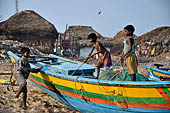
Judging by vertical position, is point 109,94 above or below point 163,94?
below

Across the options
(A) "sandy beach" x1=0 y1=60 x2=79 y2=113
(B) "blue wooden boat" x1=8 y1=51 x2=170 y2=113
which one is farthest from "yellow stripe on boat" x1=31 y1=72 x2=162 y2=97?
(A) "sandy beach" x1=0 y1=60 x2=79 y2=113

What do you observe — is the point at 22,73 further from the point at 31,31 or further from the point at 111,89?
the point at 31,31

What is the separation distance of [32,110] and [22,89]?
566mm

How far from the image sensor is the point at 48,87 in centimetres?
479

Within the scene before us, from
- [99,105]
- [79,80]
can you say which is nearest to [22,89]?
[79,80]

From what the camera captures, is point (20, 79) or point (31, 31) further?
point (31, 31)

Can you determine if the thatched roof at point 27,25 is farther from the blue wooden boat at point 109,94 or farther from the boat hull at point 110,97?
the boat hull at point 110,97

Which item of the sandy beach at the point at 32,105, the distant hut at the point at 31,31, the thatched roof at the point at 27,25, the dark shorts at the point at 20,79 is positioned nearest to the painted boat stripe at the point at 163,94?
the sandy beach at the point at 32,105

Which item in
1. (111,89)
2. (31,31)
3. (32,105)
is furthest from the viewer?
(31,31)

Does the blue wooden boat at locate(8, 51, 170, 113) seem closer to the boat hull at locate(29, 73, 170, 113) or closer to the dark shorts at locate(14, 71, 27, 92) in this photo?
the boat hull at locate(29, 73, 170, 113)

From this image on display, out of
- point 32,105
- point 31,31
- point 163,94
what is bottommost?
point 32,105

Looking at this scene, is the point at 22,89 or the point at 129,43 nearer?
the point at 129,43

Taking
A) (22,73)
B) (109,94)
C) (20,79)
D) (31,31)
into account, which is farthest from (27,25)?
(109,94)

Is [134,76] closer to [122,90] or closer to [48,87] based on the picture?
[122,90]
